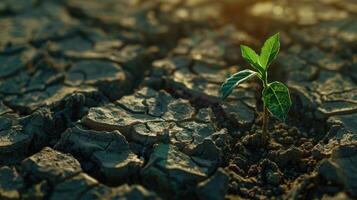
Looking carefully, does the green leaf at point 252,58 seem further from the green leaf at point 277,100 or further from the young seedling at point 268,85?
the green leaf at point 277,100

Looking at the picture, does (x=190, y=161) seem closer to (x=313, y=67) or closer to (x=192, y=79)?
(x=192, y=79)

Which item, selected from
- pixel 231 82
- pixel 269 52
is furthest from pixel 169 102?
pixel 269 52

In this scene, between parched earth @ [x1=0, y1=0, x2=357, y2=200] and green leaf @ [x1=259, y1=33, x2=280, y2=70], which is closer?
parched earth @ [x1=0, y1=0, x2=357, y2=200]

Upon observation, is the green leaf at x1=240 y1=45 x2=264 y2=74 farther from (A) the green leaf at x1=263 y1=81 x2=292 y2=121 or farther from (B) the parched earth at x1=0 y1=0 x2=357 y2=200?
(B) the parched earth at x1=0 y1=0 x2=357 y2=200

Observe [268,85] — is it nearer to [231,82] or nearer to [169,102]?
[231,82]

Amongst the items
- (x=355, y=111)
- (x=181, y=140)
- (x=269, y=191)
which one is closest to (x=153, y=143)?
(x=181, y=140)

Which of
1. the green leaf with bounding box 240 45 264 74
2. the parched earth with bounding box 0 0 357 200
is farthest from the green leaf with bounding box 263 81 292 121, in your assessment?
the parched earth with bounding box 0 0 357 200

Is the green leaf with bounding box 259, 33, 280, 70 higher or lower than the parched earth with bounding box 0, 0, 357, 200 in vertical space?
higher
